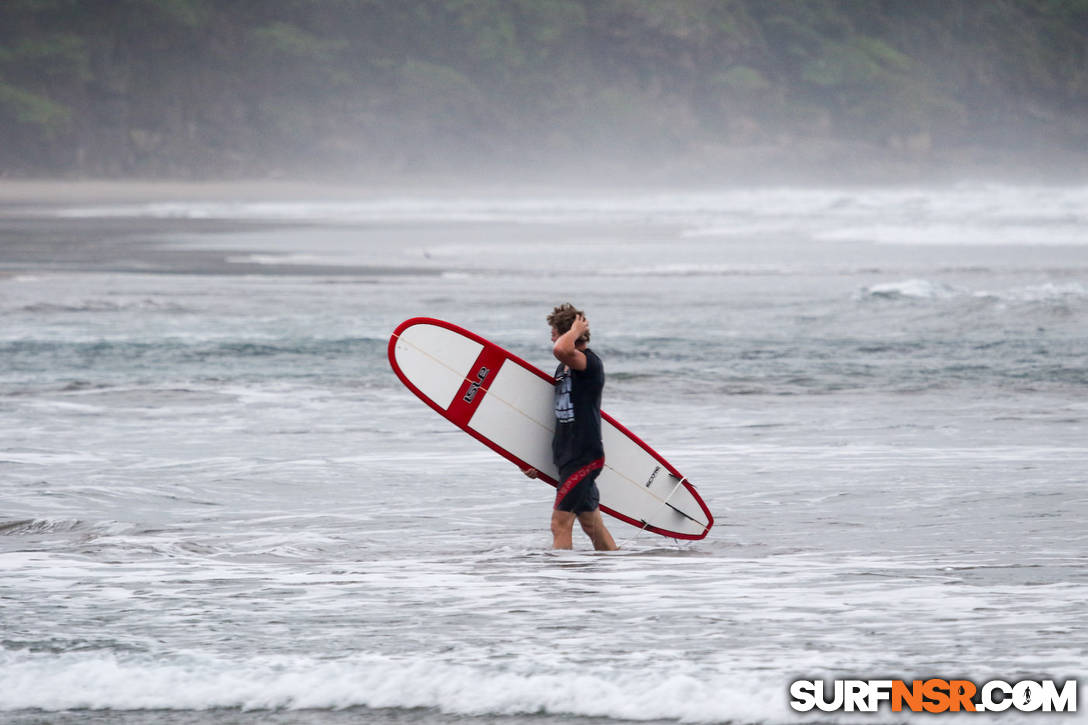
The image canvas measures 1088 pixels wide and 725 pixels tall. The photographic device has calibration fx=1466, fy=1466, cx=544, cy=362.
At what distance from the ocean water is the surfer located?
0.60 feet

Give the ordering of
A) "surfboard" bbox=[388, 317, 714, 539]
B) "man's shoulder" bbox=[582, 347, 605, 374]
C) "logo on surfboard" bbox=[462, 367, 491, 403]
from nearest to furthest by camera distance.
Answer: "man's shoulder" bbox=[582, 347, 605, 374]
"surfboard" bbox=[388, 317, 714, 539]
"logo on surfboard" bbox=[462, 367, 491, 403]

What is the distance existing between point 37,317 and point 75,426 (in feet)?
24.4

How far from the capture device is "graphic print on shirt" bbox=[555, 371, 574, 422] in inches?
277

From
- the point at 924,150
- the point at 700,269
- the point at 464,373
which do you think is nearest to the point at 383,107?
the point at 924,150

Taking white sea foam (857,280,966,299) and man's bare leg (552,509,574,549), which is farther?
white sea foam (857,280,966,299)

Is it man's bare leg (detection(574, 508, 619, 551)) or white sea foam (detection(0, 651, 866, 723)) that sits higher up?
man's bare leg (detection(574, 508, 619, 551))

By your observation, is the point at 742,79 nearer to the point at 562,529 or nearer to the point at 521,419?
the point at 521,419

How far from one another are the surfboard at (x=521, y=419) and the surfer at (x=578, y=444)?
1.41ft

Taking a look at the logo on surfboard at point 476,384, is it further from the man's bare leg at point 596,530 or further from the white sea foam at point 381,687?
the white sea foam at point 381,687

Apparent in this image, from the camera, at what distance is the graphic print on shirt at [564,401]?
7.03 metres

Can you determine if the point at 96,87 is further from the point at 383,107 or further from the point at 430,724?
the point at 430,724

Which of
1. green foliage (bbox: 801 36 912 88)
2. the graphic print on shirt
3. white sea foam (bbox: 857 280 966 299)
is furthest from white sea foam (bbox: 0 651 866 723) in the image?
green foliage (bbox: 801 36 912 88)

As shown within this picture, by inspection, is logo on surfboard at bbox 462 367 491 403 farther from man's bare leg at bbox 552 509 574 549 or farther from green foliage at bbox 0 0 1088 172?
green foliage at bbox 0 0 1088 172

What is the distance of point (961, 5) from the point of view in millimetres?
140000
